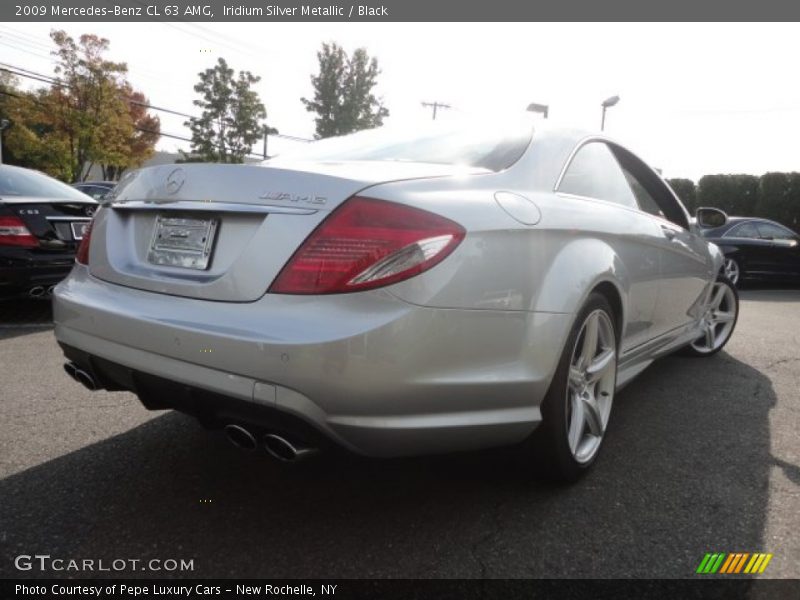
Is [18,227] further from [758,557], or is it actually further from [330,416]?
[758,557]

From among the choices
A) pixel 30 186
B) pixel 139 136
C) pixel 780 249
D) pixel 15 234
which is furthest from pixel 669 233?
pixel 139 136

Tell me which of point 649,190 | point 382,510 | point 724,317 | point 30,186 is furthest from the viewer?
point 30,186

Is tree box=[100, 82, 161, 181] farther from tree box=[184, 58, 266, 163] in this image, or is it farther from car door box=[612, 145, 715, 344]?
car door box=[612, 145, 715, 344]

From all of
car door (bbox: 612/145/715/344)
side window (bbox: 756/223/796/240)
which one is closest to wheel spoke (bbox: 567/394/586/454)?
car door (bbox: 612/145/715/344)

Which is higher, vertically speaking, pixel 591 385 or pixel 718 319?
pixel 591 385

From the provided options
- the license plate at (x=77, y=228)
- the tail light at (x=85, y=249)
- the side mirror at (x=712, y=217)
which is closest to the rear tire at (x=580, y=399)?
the tail light at (x=85, y=249)

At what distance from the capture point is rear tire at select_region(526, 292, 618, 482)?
206 centimetres

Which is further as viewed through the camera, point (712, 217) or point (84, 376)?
point (712, 217)

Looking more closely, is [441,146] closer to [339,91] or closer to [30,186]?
[30,186]

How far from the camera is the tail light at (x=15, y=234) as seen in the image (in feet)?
14.9

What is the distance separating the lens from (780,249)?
430 inches

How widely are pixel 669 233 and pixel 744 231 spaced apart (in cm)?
914

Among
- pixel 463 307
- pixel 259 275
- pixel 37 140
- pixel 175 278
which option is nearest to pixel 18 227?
pixel 175 278

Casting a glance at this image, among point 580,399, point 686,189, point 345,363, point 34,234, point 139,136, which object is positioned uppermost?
point 139,136
